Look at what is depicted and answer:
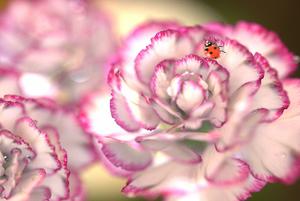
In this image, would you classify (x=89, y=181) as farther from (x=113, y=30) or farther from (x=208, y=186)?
(x=208, y=186)

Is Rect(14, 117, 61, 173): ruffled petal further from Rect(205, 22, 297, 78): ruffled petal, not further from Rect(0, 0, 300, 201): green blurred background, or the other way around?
Rect(0, 0, 300, 201): green blurred background

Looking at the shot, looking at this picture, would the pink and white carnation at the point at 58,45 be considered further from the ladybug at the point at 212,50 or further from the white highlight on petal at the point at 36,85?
the ladybug at the point at 212,50

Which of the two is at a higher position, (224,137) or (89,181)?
(224,137)

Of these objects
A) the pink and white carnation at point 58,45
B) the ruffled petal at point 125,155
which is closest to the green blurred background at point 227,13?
the pink and white carnation at point 58,45

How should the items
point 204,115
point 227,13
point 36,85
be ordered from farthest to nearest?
point 227,13 < point 36,85 < point 204,115

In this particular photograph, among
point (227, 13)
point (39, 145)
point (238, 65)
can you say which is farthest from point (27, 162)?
point (227, 13)

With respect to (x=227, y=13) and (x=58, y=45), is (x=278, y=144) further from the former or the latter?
(x=227, y=13)

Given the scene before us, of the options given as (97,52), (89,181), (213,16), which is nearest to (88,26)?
(97,52)
